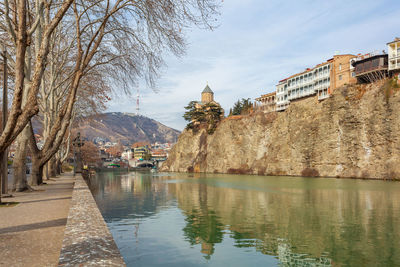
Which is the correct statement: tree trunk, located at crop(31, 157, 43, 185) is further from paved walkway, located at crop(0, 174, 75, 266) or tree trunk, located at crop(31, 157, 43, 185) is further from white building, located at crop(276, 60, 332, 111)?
white building, located at crop(276, 60, 332, 111)

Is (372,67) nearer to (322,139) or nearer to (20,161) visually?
(322,139)

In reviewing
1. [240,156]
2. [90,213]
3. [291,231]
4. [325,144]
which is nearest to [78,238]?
[90,213]

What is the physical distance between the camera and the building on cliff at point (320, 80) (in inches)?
2450

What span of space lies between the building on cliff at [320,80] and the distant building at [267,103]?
511cm

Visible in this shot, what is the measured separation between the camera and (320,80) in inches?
2672

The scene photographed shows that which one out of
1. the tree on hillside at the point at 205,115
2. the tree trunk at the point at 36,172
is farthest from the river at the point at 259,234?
the tree on hillside at the point at 205,115

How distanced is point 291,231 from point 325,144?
4991 cm

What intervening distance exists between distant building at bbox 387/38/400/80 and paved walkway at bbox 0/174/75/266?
5615 cm

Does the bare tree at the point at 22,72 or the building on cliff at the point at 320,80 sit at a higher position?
the building on cliff at the point at 320,80

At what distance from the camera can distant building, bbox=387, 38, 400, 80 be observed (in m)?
53.1

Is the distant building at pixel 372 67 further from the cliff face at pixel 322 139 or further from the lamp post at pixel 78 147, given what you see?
the lamp post at pixel 78 147

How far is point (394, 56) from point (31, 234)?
60.3 m

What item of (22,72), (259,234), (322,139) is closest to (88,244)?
(22,72)

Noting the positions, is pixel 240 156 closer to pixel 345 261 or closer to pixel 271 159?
pixel 271 159
